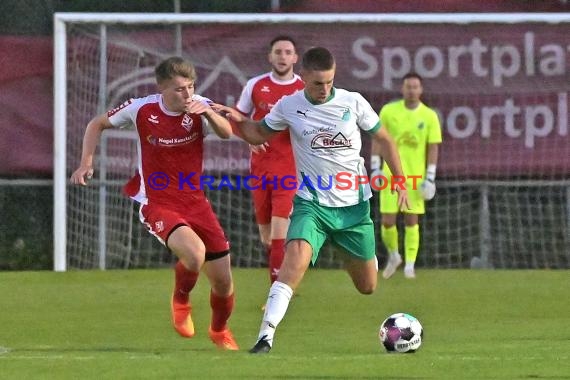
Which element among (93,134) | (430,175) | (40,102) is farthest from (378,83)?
(93,134)

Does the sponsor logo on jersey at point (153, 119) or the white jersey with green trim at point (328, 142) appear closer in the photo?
the white jersey with green trim at point (328, 142)

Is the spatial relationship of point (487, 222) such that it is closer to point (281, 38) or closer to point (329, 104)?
point (281, 38)

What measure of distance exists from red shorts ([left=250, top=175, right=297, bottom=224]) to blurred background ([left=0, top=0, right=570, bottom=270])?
3.97 m

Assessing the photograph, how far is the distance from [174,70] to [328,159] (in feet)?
3.79

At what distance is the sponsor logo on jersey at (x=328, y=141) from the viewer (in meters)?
8.98

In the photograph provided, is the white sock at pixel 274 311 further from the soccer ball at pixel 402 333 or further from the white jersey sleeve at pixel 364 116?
the white jersey sleeve at pixel 364 116

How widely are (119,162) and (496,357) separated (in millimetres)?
8440

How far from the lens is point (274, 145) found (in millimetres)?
12117

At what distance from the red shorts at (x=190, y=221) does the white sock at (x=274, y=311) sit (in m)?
1.33

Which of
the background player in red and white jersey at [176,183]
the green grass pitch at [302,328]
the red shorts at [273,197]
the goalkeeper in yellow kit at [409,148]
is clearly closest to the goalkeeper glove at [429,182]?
the goalkeeper in yellow kit at [409,148]

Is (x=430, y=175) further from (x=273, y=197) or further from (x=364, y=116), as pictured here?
(x=364, y=116)

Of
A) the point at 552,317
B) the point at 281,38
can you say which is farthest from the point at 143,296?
the point at 552,317

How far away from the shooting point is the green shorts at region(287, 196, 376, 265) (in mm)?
8758

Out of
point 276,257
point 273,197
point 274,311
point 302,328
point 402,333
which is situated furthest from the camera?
point 273,197
